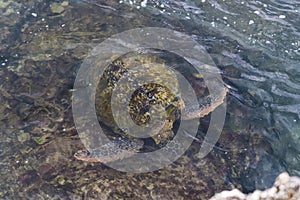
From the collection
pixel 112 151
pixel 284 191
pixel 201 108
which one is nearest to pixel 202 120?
pixel 201 108

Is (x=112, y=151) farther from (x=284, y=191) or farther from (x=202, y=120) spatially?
(x=284, y=191)

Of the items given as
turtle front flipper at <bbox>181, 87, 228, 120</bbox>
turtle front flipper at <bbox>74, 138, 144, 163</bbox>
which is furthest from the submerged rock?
turtle front flipper at <bbox>181, 87, 228, 120</bbox>

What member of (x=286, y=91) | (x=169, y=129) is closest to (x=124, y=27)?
(x=169, y=129)

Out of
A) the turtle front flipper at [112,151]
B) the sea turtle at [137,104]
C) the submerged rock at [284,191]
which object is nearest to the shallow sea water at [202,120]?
the turtle front flipper at [112,151]

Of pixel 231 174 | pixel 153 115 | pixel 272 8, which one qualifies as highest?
pixel 272 8

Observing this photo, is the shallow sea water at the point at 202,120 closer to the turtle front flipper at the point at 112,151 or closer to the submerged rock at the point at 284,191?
the turtle front flipper at the point at 112,151

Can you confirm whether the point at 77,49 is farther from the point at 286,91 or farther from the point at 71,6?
the point at 286,91

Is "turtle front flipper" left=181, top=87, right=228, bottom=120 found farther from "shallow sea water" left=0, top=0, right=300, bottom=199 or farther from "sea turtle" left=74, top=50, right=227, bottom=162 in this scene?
"shallow sea water" left=0, top=0, right=300, bottom=199
